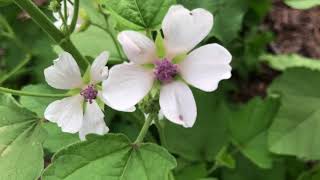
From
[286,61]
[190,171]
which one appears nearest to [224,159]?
[190,171]

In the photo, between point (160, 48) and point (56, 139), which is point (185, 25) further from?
point (56, 139)

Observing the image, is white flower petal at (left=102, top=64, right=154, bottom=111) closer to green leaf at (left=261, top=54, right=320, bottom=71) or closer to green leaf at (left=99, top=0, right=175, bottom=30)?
green leaf at (left=99, top=0, right=175, bottom=30)

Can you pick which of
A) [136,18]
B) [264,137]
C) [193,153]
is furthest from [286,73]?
[136,18]

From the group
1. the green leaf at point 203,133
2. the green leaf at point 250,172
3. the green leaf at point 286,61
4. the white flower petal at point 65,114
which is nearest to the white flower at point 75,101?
the white flower petal at point 65,114

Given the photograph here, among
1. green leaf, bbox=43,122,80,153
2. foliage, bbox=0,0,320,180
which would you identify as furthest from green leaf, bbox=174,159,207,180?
green leaf, bbox=43,122,80,153

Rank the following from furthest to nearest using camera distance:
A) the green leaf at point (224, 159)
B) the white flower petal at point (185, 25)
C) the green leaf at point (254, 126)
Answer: the green leaf at point (254, 126) < the green leaf at point (224, 159) < the white flower petal at point (185, 25)

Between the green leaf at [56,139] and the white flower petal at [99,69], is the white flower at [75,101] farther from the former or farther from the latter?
the green leaf at [56,139]
